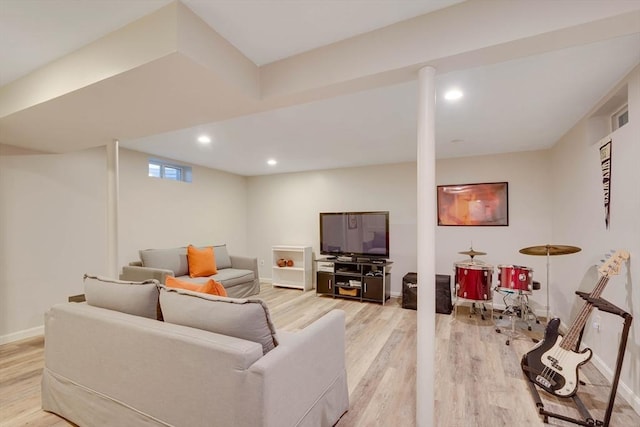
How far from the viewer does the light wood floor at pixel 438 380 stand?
6.30 feet

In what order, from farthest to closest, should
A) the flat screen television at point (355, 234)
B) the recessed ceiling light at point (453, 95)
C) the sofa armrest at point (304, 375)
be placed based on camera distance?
the flat screen television at point (355, 234)
the recessed ceiling light at point (453, 95)
the sofa armrest at point (304, 375)

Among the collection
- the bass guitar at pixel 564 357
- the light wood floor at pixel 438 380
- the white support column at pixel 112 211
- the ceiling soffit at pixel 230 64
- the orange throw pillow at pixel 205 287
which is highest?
the ceiling soffit at pixel 230 64

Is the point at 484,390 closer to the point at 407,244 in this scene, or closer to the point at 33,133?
the point at 407,244

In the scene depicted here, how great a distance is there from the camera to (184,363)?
1.38 meters

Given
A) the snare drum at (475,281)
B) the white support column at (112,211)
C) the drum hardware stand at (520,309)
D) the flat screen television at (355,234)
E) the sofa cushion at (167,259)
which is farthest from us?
the flat screen television at (355,234)

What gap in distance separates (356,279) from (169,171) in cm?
368

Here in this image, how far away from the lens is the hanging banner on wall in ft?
7.65

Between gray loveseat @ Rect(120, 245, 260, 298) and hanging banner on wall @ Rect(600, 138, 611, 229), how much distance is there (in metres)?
4.38

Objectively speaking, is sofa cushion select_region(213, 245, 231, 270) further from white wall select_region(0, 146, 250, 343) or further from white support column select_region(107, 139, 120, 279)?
white support column select_region(107, 139, 120, 279)

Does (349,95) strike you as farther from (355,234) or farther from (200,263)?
(200,263)

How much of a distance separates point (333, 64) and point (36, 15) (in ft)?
5.36

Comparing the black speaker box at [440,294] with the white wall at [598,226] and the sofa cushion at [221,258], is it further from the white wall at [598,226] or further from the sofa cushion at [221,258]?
the sofa cushion at [221,258]

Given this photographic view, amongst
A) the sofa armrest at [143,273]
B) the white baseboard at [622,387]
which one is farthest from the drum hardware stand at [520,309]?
the sofa armrest at [143,273]

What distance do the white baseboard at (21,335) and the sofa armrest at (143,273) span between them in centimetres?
97
